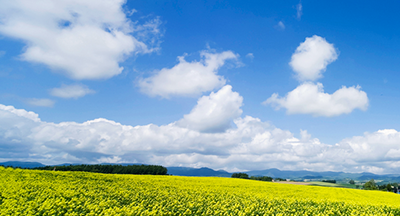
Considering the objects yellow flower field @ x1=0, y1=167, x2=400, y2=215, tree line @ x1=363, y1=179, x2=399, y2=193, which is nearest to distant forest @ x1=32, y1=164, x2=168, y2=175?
yellow flower field @ x1=0, y1=167, x2=400, y2=215

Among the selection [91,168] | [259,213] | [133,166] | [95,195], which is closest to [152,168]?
[133,166]

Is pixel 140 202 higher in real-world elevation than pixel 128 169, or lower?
higher

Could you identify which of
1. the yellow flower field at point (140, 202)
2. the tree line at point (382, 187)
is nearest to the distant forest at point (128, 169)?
the yellow flower field at point (140, 202)

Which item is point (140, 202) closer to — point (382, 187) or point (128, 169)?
point (128, 169)

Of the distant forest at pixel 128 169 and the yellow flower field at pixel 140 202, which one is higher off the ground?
the yellow flower field at pixel 140 202

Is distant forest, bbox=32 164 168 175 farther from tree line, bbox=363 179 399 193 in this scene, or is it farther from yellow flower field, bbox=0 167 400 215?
tree line, bbox=363 179 399 193

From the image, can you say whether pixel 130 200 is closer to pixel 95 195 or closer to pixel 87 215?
pixel 95 195

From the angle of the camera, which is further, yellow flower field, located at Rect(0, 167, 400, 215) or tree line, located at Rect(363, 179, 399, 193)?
tree line, located at Rect(363, 179, 399, 193)


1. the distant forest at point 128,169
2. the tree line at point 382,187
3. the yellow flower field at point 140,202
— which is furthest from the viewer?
the tree line at point 382,187

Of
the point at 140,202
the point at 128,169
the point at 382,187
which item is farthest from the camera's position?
the point at 382,187

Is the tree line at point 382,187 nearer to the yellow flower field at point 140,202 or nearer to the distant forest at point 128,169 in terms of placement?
the distant forest at point 128,169

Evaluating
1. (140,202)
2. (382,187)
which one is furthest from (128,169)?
→ (382,187)

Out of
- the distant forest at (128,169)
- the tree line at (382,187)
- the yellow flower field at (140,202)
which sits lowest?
the tree line at (382,187)

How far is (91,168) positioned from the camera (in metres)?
95.9
